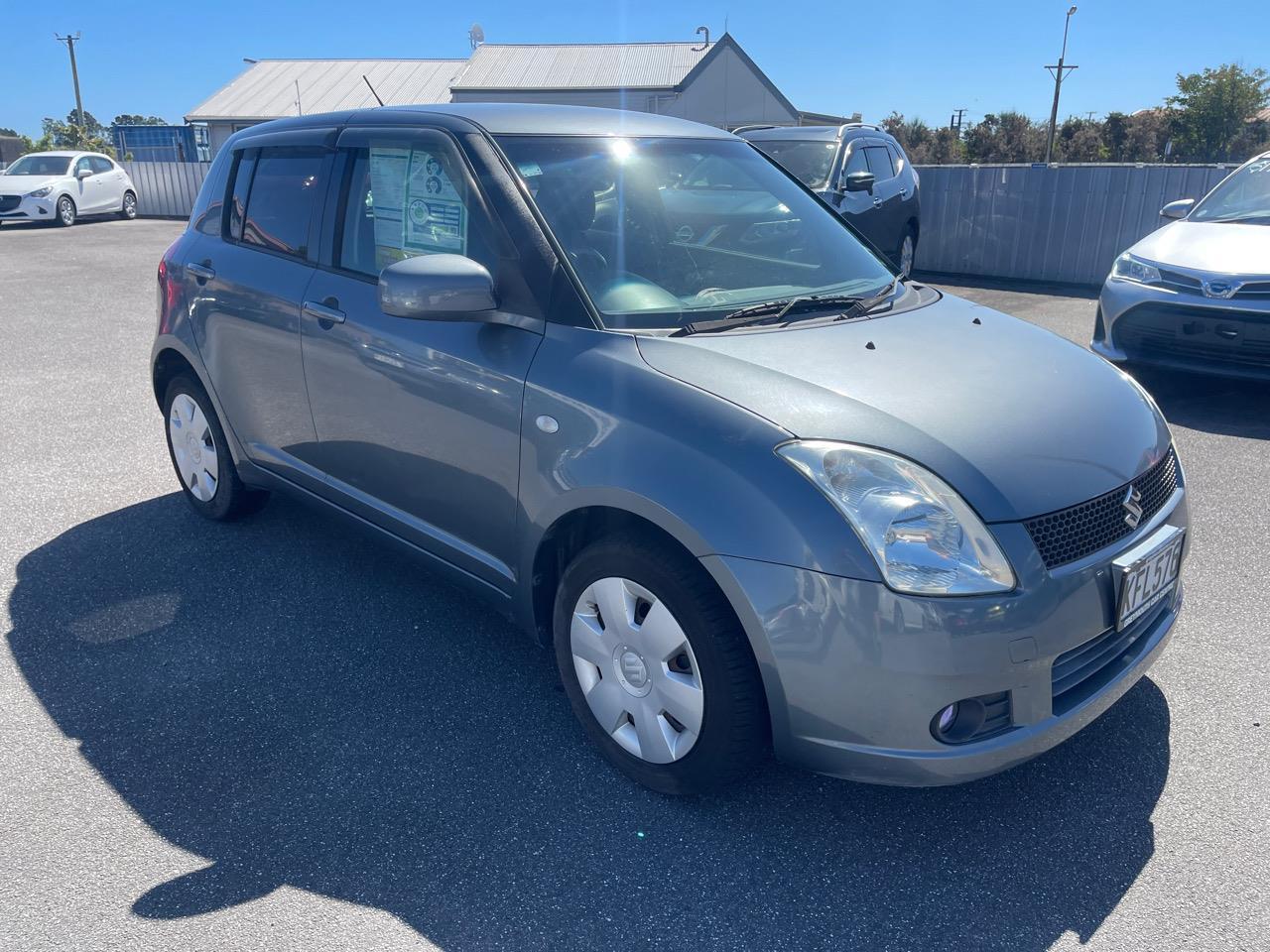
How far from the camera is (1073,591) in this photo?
2.29m

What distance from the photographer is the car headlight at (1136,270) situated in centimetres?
643

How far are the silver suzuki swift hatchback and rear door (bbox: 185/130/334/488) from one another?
2 cm

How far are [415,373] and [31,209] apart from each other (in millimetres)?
20837

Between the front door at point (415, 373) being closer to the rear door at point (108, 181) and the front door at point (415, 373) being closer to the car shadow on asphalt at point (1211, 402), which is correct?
the car shadow on asphalt at point (1211, 402)

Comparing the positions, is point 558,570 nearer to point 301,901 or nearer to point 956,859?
point 301,901

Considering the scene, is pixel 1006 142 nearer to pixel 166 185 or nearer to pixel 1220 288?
pixel 166 185

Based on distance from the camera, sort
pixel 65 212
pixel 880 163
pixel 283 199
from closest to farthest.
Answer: pixel 283 199 → pixel 880 163 → pixel 65 212

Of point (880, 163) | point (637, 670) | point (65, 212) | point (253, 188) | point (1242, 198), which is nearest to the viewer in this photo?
point (637, 670)

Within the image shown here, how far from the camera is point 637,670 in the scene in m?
2.60

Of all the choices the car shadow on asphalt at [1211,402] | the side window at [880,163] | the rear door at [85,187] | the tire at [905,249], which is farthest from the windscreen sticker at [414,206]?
the rear door at [85,187]

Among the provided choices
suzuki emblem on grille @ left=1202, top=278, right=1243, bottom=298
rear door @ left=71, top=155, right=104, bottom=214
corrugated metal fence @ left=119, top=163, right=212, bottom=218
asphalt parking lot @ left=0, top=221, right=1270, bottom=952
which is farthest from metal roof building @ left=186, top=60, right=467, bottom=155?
asphalt parking lot @ left=0, top=221, right=1270, bottom=952

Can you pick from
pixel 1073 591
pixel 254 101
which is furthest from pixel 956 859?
pixel 254 101

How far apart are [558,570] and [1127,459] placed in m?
1.59

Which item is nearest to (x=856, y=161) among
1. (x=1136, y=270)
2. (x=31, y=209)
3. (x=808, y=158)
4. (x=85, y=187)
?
(x=808, y=158)
